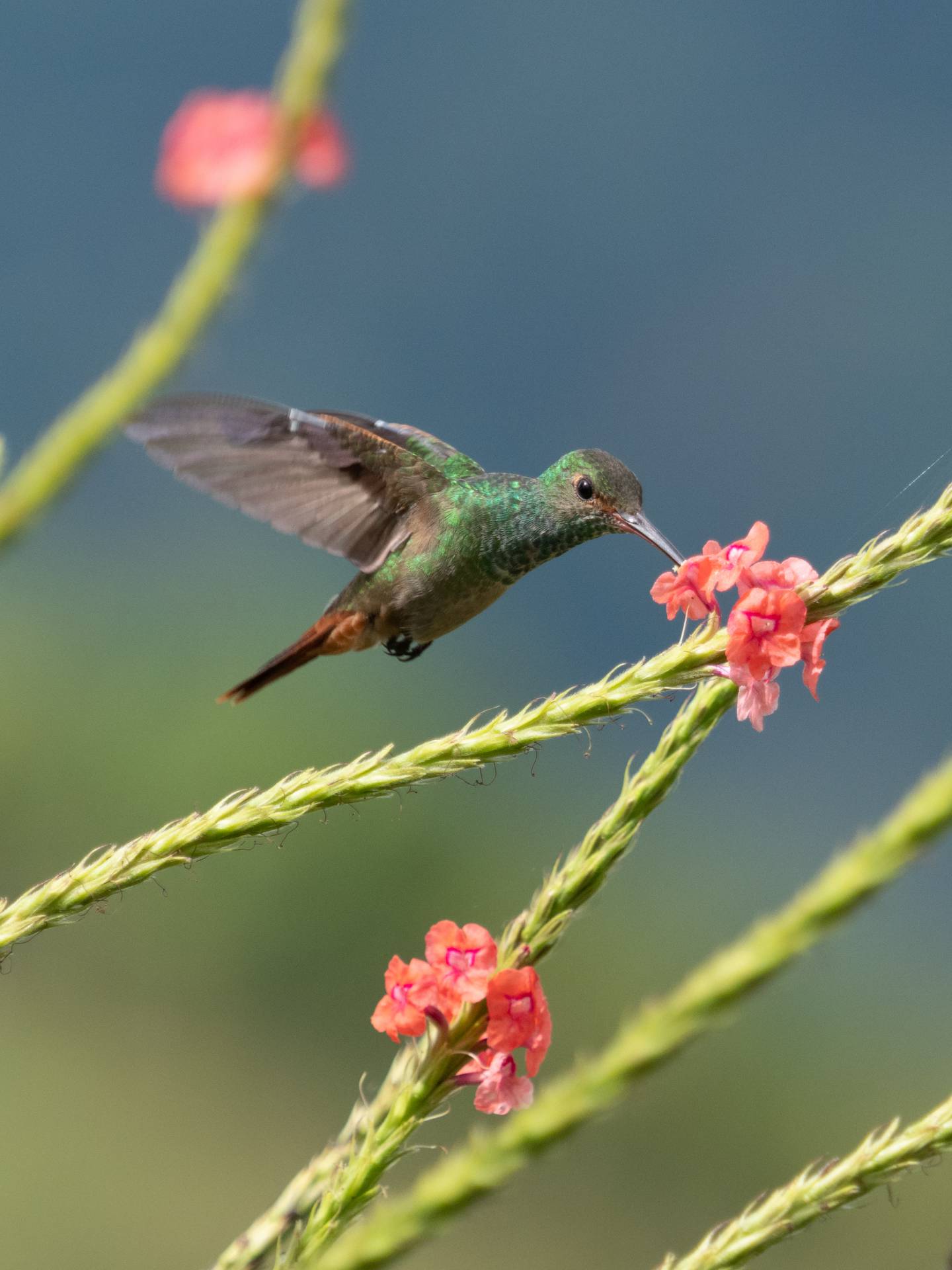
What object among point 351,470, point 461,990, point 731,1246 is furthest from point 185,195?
point 351,470

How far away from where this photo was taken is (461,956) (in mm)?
1792

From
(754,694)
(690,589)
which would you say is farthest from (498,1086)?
(690,589)

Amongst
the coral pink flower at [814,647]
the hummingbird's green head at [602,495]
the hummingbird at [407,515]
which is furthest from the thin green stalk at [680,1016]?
the hummingbird's green head at [602,495]

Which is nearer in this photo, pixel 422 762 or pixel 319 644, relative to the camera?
pixel 422 762

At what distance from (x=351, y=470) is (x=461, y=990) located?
2208 mm

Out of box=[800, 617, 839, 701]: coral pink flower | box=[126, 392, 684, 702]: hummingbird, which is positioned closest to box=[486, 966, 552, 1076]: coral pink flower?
box=[800, 617, 839, 701]: coral pink flower

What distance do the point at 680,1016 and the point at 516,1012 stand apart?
0.88 metres

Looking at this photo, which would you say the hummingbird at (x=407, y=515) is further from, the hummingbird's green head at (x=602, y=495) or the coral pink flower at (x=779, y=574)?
the coral pink flower at (x=779, y=574)

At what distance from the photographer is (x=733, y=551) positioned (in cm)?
210

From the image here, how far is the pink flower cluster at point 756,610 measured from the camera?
1.95m

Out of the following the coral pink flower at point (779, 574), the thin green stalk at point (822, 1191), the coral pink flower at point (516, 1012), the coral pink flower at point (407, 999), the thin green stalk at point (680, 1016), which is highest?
the coral pink flower at point (779, 574)

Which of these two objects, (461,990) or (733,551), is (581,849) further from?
(733,551)

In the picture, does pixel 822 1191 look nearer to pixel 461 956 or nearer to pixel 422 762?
pixel 461 956

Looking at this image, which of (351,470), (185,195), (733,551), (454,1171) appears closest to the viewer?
(185,195)
